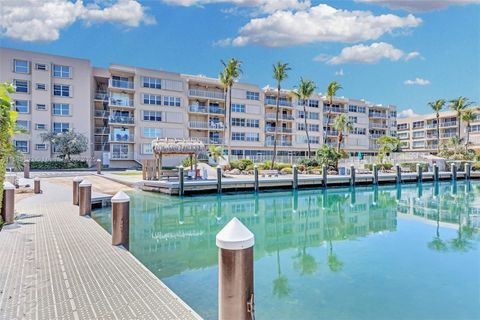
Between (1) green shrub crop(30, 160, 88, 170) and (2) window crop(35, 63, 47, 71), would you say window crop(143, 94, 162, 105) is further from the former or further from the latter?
(2) window crop(35, 63, 47, 71)

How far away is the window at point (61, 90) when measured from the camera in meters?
42.6

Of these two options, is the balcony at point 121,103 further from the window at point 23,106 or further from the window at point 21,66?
the window at point 21,66

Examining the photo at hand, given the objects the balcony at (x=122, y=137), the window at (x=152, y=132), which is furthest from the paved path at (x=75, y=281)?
the window at (x=152, y=132)

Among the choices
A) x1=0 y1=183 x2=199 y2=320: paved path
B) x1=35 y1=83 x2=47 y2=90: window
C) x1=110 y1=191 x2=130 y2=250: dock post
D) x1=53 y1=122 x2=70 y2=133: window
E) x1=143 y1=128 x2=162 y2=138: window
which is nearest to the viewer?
x1=0 y1=183 x2=199 y2=320: paved path

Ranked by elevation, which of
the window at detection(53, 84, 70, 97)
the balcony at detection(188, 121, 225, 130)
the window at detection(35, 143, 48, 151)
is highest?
the window at detection(53, 84, 70, 97)

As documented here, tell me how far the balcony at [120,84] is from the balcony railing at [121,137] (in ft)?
20.0

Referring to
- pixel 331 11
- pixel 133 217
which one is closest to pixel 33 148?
pixel 133 217

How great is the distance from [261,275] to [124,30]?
24807 mm

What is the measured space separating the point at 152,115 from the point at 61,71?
40.9ft

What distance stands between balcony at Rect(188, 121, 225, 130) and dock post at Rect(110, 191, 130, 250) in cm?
4013

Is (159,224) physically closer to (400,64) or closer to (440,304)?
(440,304)

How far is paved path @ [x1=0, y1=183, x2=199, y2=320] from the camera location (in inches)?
173

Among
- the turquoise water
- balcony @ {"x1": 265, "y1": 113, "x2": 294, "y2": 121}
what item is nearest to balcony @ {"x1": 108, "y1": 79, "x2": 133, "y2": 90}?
balcony @ {"x1": 265, "y1": 113, "x2": 294, "y2": 121}

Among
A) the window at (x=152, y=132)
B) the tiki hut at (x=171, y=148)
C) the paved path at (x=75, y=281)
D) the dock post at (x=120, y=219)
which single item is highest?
the window at (x=152, y=132)
